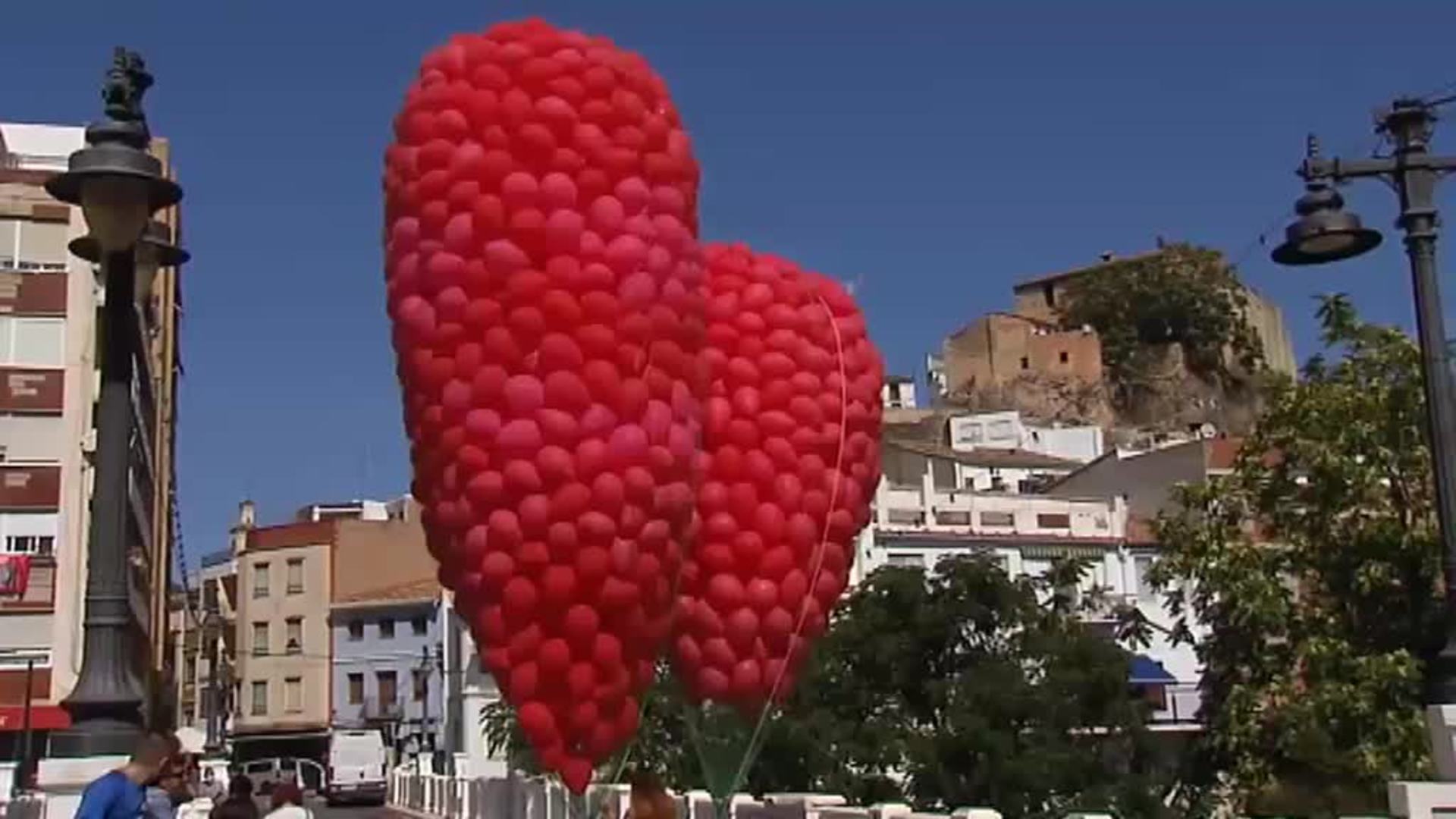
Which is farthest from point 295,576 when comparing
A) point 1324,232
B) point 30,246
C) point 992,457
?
point 1324,232

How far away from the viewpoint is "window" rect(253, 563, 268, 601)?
202 feet

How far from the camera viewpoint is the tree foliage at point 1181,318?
2847 inches

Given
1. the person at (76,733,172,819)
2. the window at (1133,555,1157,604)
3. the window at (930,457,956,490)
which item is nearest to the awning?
the window at (1133,555,1157,604)

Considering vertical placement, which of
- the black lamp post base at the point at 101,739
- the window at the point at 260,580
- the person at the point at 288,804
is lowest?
the person at the point at 288,804

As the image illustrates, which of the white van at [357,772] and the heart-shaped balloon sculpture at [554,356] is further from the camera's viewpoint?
the white van at [357,772]

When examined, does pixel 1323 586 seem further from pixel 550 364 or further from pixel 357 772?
pixel 357 772

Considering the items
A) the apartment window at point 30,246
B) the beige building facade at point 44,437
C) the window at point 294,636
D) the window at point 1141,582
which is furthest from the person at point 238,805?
the window at point 294,636

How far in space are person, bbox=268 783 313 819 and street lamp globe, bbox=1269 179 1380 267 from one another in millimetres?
6331

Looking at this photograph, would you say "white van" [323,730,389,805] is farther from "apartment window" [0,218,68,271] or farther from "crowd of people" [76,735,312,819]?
"crowd of people" [76,735,312,819]

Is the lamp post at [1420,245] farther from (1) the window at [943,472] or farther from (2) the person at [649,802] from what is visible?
(1) the window at [943,472]

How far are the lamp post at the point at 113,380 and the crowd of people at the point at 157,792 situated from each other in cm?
91

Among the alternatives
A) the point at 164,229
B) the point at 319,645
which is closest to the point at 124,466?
the point at 164,229

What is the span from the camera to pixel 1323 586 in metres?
18.5

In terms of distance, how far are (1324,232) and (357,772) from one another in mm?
38503
